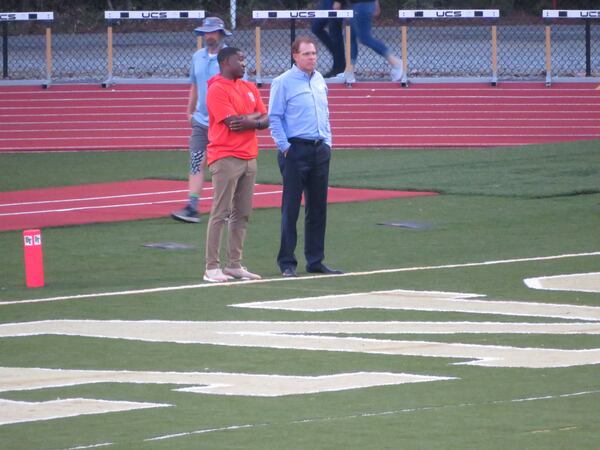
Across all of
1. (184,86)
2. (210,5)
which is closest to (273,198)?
(184,86)

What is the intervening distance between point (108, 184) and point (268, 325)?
11289 millimetres

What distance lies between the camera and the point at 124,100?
1256 inches

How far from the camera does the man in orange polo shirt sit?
1314 centimetres

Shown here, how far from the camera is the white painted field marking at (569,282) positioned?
41.2ft

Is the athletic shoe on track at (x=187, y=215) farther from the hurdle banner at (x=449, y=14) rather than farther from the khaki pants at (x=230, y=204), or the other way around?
the hurdle banner at (x=449, y=14)

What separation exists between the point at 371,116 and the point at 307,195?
16.3m

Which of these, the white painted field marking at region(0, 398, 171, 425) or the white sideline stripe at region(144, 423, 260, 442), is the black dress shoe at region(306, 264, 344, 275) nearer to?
the white painted field marking at region(0, 398, 171, 425)

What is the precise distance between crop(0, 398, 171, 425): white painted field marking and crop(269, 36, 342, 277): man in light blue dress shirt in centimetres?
525

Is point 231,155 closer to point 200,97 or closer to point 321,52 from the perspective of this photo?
point 200,97

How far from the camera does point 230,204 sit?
13227 mm

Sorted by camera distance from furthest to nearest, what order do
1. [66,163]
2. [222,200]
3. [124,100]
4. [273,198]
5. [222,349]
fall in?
[124,100] < [66,163] < [273,198] < [222,200] < [222,349]

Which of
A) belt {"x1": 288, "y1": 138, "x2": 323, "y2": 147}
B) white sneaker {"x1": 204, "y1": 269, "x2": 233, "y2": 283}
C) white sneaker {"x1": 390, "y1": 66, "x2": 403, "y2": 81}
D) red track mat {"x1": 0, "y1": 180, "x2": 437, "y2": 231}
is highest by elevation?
belt {"x1": 288, "y1": 138, "x2": 323, "y2": 147}

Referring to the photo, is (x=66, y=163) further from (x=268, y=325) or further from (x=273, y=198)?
(x=268, y=325)

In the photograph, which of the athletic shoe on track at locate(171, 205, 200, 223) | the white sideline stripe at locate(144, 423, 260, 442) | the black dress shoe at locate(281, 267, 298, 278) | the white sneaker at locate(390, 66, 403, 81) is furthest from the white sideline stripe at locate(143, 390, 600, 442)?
the white sneaker at locate(390, 66, 403, 81)
